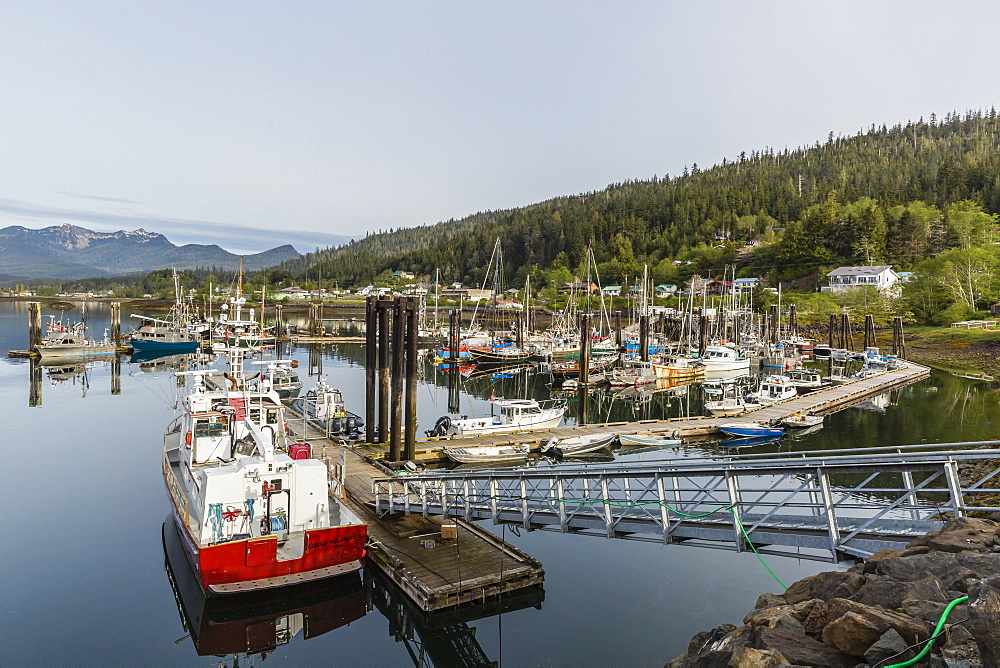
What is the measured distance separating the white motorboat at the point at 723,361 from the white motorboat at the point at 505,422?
3359 cm

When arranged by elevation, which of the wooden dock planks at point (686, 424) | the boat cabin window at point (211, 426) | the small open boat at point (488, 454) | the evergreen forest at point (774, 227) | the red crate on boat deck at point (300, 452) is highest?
the evergreen forest at point (774, 227)

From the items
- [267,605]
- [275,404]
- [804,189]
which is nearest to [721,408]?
[275,404]

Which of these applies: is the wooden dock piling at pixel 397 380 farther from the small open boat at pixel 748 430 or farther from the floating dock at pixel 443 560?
the small open boat at pixel 748 430

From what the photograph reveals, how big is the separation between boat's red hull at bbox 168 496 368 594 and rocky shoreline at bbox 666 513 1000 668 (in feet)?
31.1

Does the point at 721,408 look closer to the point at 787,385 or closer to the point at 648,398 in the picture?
the point at 787,385

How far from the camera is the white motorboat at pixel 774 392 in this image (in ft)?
138

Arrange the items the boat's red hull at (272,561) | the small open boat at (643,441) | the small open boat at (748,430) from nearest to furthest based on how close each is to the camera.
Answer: the boat's red hull at (272,561) < the small open boat at (643,441) < the small open boat at (748,430)

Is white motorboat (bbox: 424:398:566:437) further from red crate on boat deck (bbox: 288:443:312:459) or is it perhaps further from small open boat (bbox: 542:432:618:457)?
red crate on boat deck (bbox: 288:443:312:459)

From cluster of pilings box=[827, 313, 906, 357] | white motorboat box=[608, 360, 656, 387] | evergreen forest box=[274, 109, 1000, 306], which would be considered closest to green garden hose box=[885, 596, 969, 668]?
white motorboat box=[608, 360, 656, 387]

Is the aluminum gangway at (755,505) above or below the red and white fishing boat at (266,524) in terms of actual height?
above

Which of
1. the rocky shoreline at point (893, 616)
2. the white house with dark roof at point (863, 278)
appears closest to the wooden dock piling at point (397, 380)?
the rocky shoreline at point (893, 616)

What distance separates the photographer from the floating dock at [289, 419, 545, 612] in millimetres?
14531

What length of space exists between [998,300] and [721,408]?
230 ft

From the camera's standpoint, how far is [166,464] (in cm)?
2252
